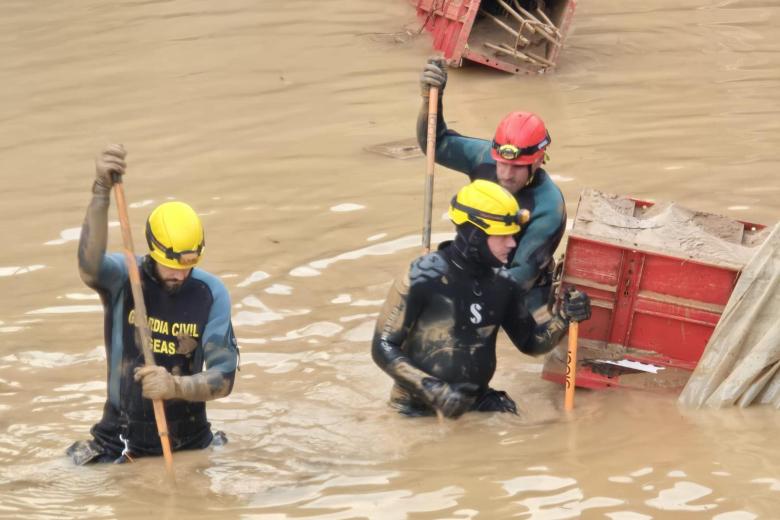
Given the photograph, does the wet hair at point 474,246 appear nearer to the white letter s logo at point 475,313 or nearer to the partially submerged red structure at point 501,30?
the white letter s logo at point 475,313

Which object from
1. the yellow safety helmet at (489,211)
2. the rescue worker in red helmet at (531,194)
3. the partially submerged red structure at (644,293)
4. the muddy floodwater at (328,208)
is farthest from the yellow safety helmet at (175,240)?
the partially submerged red structure at (644,293)

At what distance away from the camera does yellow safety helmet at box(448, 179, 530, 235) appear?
6.62 meters

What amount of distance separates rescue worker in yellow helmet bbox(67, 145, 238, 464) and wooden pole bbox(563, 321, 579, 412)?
6.39 ft

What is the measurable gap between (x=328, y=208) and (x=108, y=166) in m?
4.81

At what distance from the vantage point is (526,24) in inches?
539

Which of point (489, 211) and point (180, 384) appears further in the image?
point (489, 211)

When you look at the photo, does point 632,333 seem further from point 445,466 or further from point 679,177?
point 679,177

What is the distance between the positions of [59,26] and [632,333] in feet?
31.1

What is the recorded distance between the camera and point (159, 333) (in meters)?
6.34

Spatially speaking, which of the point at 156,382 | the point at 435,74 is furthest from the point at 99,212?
the point at 435,74

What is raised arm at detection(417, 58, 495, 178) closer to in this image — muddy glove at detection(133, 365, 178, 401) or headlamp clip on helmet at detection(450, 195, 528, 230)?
headlamp clip on helmet at detection(450, 195, 528, 230)

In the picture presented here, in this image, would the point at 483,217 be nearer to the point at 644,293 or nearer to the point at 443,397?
the point at 443,397

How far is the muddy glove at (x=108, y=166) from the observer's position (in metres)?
6.06

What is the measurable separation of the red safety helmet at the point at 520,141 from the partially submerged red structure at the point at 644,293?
0.51m
